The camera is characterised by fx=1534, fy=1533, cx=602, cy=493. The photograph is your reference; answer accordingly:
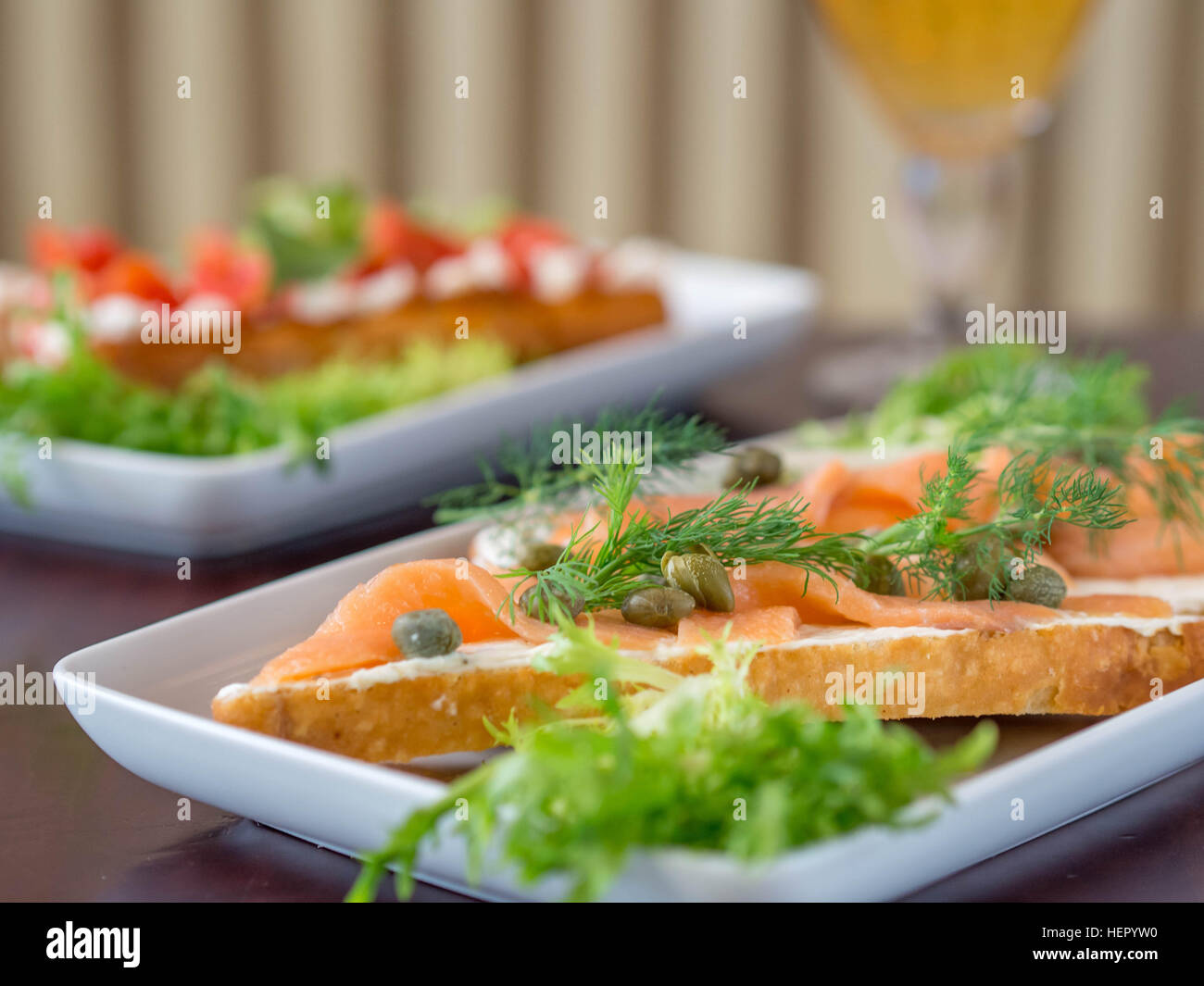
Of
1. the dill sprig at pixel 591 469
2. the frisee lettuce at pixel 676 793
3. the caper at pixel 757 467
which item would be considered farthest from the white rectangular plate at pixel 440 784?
the caper at pixel 757 467

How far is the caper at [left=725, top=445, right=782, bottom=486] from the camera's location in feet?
6.13

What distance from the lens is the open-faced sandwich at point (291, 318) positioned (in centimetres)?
244

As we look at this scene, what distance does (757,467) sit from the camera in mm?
1874

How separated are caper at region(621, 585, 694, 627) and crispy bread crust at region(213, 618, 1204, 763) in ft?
0.15

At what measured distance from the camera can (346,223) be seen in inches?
124

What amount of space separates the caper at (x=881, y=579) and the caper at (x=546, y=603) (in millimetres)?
289

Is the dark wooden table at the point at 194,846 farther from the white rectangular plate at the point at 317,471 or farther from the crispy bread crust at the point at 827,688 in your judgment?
the white rectangular plate at the point at 317,471

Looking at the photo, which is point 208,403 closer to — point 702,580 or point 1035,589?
point 702,580

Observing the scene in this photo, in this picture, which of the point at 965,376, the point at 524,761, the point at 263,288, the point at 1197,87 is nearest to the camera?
the point at 524,761

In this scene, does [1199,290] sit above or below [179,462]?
above

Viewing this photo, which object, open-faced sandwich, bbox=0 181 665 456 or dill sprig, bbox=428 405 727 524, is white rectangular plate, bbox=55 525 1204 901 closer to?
dill sprig, bbox=428 405 727 524
